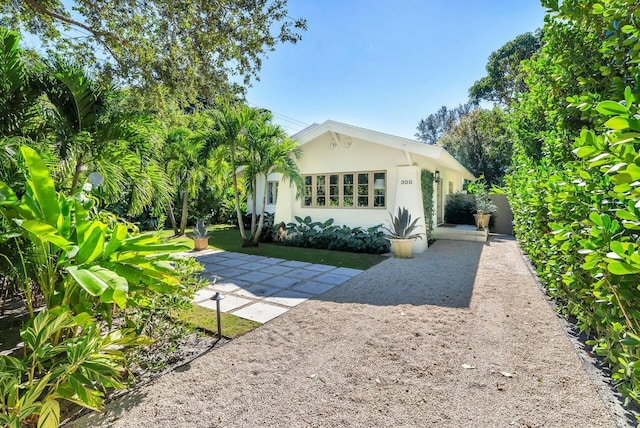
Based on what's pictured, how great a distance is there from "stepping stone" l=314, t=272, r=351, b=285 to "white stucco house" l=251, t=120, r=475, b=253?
13.2ft

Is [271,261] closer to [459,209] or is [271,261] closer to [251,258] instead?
[251,258]

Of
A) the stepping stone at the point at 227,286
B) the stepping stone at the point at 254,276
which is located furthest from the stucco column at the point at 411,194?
the stepping stone at the point at 227,286

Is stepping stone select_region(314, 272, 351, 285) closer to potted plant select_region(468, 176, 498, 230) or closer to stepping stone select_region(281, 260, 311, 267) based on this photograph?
stepping stone select_region(281, 260, 311, 267)

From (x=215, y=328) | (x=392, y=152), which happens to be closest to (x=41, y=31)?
(x=215, y=328)

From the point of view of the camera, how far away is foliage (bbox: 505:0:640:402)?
4.91ft

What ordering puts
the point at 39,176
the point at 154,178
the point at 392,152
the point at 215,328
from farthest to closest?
the point at 392,152
the point at 154,178
the point at 215,328
the point at 39,176

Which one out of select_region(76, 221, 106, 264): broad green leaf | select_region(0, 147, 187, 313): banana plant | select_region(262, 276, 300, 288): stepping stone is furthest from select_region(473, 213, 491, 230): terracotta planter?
select_region(76, 221, 106, 264): broad green leaf

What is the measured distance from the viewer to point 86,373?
2.19 m

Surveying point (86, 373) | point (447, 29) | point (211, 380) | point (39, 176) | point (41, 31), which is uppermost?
point (447, 29)

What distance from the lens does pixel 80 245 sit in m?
2.01

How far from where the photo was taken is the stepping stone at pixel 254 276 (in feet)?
22.4

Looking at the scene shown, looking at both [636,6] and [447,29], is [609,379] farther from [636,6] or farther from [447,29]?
[447,29]

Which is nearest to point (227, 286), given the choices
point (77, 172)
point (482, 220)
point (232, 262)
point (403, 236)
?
point (232, 262)

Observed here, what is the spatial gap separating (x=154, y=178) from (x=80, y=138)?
3.68 feet
